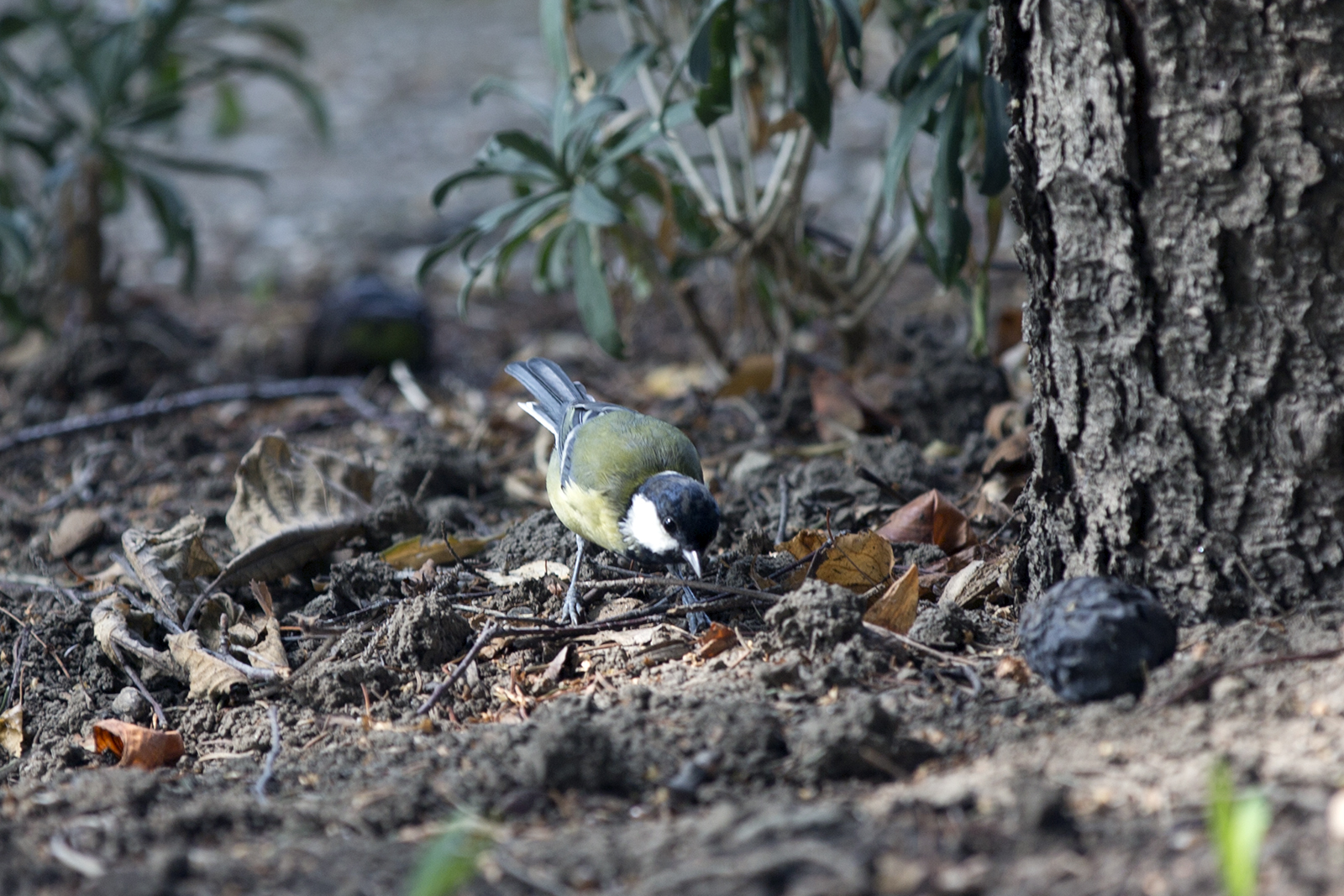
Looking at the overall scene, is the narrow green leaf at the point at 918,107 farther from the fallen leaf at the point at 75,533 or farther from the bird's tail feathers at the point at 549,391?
the fallen leaf at the point at 75,533

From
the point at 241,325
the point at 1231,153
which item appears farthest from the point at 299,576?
the point at 241,325

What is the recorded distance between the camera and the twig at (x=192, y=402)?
450cm

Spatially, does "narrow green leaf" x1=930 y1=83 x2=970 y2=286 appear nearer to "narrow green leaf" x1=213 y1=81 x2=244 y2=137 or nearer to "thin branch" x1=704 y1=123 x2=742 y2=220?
"thin branch" x1=704 y1=123 x2=742 y2=220

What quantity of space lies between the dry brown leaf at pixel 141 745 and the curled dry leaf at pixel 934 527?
5.75 ft

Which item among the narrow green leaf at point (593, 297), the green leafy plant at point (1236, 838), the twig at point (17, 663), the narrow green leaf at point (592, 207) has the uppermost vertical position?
the narrow green leaf at point (592, 207)

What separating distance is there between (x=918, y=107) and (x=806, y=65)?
1.11ft

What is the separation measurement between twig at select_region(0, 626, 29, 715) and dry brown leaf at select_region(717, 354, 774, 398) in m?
2.50

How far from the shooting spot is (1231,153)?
2.05 meters

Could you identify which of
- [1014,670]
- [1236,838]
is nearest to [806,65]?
[1014,670]

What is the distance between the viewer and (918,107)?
3322 mm

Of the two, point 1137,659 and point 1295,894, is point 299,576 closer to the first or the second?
point 1137,659

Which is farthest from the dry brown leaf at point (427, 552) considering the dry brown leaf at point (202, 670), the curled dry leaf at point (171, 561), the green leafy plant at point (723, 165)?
the green leafy plant at point (723, 165)

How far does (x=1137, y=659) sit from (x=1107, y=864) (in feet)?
1.92

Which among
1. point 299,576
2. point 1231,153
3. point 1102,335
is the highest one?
point 1231,153
